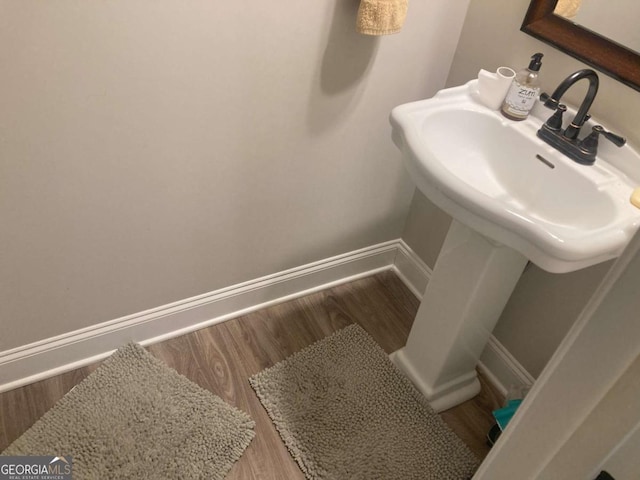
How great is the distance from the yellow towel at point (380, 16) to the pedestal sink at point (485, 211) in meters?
0.20

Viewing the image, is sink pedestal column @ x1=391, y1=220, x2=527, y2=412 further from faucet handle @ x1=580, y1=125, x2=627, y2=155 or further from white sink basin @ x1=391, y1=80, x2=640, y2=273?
faucet handle @ x1=580, y1=125, x2=627, y2=155

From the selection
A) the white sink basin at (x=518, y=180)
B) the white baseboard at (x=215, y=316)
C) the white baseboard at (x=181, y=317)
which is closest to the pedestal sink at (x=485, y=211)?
the white sink basin at (x=518, y=180)

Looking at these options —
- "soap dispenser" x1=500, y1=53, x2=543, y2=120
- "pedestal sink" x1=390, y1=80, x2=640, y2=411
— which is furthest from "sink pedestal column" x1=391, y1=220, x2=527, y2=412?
"soap dispenser" x1=500, y1=53, x2=543, y2=120

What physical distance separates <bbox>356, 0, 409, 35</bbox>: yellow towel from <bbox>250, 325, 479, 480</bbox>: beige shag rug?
41.6 inches

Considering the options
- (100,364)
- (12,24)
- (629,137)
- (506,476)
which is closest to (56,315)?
(100,364)

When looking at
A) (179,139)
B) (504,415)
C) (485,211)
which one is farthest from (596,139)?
(179,139)

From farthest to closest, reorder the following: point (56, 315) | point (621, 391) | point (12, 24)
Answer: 1. point (56, 315)
2. point (12, 24)
3. point (621, 391)

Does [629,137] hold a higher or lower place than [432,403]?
higher

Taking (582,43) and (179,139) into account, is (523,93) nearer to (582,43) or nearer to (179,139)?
(582,43)

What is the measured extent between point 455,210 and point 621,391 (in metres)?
0.63

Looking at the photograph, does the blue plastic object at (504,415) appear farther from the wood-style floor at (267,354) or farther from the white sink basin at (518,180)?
the white sink basin at (518,180)

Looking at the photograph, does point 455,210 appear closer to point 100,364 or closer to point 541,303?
point 541,303

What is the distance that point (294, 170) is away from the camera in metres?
1.59

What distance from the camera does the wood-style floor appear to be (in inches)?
58.2
